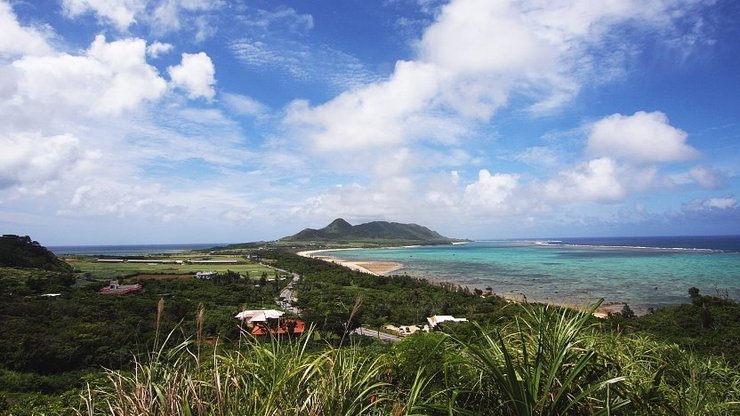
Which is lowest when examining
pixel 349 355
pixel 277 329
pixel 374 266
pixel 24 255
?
pixel 374 266

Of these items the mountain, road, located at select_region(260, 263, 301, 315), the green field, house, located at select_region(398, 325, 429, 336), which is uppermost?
the mountain

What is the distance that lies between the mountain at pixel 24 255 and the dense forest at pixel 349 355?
41.1 ft

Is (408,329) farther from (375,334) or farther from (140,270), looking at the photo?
(140,270)

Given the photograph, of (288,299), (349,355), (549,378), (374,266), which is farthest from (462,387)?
(374,266)

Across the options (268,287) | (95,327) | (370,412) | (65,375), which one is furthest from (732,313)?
(268,287)

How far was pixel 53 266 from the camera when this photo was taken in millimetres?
65812

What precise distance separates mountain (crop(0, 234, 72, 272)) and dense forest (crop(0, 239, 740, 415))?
1254 centimetres

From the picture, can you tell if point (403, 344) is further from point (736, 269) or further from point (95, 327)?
point (736, 269)


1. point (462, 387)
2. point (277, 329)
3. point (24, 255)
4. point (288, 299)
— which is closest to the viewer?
point (462, 387)

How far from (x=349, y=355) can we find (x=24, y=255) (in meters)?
78.5

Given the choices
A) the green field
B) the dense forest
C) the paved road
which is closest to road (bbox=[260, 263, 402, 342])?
the paved road

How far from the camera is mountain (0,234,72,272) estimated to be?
57.4m

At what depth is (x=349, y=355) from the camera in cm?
598

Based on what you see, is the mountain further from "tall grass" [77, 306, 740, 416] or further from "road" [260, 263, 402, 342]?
"tall grass" [77, 306, 740, 416]
